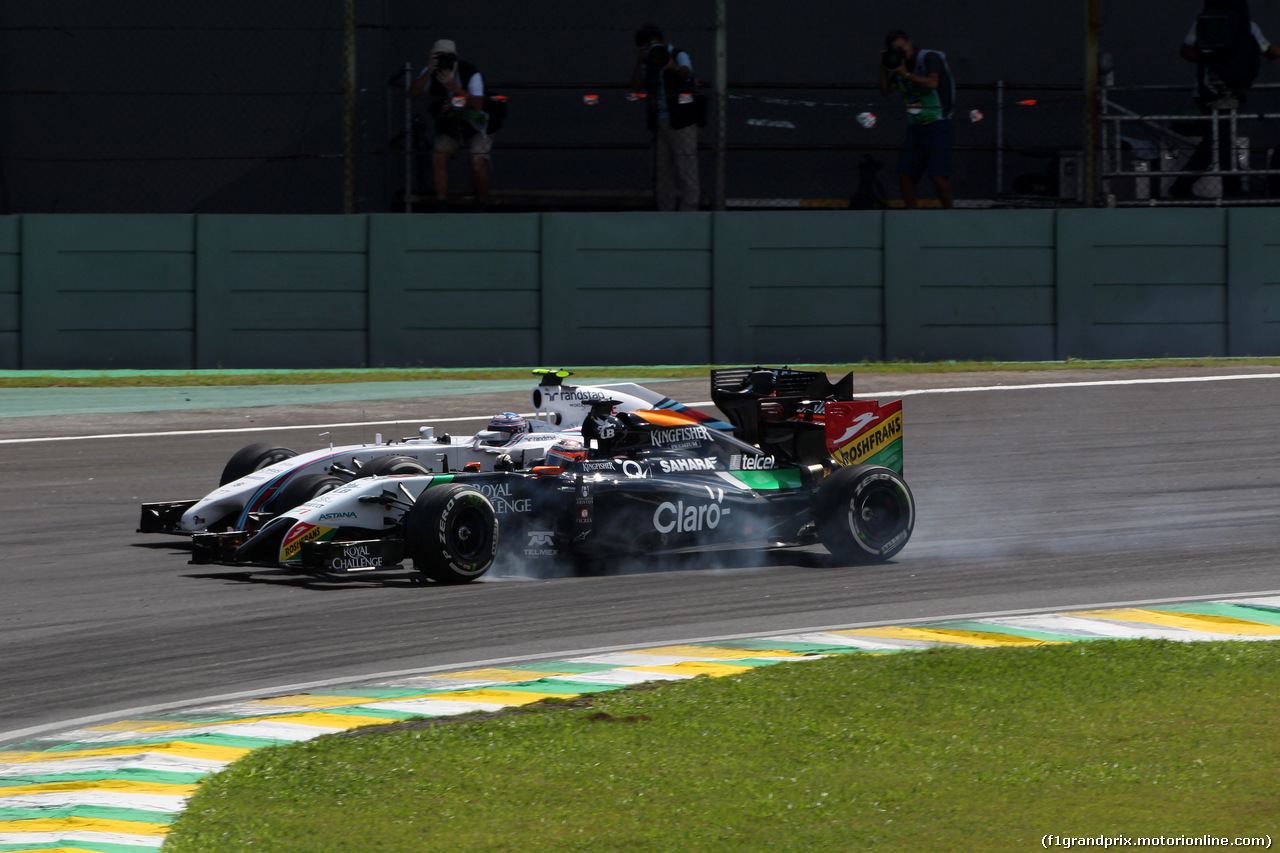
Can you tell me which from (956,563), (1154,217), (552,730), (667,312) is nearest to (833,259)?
(667,312)

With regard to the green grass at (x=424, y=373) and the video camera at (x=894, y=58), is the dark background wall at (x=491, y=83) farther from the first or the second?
the green grass at (x=424, y=373)

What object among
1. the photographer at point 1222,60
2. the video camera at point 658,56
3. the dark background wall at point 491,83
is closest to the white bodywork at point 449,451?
the video camera at point 658,56

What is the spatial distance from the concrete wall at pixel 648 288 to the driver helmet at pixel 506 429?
25.9 feet

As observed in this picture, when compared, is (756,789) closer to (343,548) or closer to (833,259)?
(343,548)

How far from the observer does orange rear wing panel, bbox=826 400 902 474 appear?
9844 mm

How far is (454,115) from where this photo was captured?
730 inches

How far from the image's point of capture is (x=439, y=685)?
6.73 m

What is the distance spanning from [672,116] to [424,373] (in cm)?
397

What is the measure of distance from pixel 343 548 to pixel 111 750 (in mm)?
2739

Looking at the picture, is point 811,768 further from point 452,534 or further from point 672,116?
point 672,116

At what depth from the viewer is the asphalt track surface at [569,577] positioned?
7.34 metres

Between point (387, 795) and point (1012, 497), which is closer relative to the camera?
point (387, 795)

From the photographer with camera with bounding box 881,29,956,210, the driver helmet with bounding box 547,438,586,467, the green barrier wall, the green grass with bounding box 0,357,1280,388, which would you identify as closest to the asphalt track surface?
the driver helmet with bounding box 547,438,586,467

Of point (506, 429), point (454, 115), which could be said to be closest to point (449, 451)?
point (506, 429)
